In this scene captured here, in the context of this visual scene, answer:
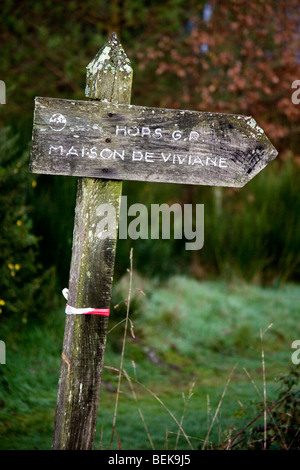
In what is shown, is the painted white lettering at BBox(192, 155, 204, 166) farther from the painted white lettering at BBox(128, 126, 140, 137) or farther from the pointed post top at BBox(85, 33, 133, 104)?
the pointed post top at BBox(85, 33, 133, 104)

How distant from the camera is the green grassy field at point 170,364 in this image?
143 inches

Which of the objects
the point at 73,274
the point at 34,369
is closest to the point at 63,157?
the point at 73,274

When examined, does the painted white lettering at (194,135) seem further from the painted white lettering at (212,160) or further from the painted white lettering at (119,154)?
the painted white lettering at (119,154)

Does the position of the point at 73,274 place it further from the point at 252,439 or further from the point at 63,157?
the point at 252,439

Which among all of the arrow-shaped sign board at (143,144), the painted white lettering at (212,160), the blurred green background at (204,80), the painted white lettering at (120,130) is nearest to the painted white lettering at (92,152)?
the arrow-shaped sign board at (143,144)

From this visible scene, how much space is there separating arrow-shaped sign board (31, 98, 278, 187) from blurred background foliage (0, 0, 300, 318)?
3880mm

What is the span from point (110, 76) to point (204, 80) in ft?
19.7

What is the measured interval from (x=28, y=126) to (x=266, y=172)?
12.1 feet

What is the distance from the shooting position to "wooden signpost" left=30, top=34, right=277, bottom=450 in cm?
238

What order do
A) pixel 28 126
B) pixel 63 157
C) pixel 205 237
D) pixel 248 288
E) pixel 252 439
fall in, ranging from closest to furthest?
pixel 63 157
pixel 252 439
pixel 28 126
pixel 248 288
pixel 205 237

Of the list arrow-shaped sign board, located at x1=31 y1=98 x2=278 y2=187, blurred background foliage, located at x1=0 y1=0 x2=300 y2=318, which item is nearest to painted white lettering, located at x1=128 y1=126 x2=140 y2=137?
arrow-shaped sign board, located at x1=31 y1=98 x2=278 y2=187

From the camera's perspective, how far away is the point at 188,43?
8.31m

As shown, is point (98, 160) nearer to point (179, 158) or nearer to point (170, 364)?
point (179, 158)

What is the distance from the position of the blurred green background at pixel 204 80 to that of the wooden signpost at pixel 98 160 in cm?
361
